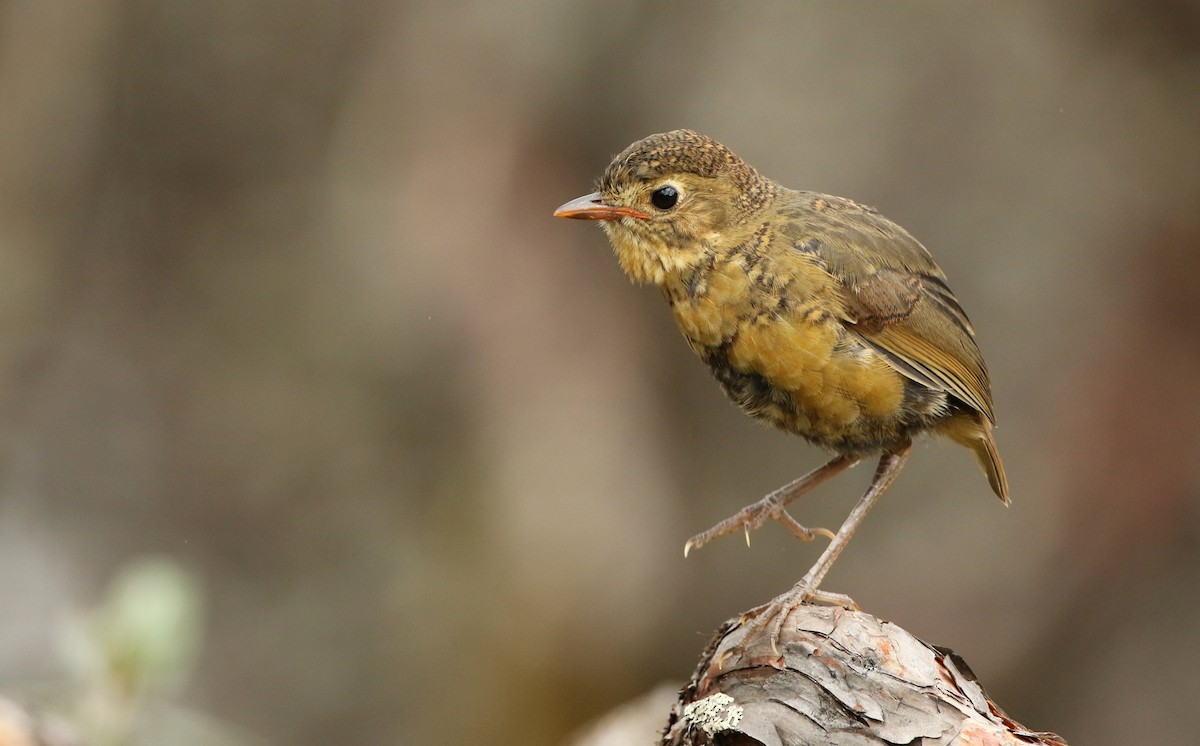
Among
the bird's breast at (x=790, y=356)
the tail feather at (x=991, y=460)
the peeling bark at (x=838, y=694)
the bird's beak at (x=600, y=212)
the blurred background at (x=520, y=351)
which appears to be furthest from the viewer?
the blurred background at (x=520, y=351)

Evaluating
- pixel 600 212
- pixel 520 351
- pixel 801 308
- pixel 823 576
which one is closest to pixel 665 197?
pixel 600 212

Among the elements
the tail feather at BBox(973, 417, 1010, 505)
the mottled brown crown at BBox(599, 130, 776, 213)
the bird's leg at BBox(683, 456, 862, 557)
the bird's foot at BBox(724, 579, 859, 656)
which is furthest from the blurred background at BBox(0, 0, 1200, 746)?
the bird's foot at BBox(724, 579, 859, 656)

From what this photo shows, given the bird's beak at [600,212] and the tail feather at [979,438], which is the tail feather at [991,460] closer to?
the tail feather at [979,438]

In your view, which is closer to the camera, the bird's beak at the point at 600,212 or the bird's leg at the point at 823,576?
the bird's leg at the point at 823,576

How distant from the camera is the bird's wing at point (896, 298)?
334 centimetres

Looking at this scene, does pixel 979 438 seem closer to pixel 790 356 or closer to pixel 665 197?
pixel 790 356

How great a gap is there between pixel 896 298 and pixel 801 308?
1.06 ft

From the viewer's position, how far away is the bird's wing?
3.34 m

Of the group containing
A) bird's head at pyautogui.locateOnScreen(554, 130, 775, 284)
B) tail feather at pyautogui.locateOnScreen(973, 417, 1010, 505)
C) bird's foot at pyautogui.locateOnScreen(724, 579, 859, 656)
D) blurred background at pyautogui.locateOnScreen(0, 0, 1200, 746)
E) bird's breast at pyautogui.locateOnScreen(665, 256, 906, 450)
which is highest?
blurred background at pyautogui.locateOnScreen(0, 0, 1200, 746)

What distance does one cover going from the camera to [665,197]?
3.46 m

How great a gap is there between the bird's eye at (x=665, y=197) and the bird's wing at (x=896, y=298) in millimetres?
321

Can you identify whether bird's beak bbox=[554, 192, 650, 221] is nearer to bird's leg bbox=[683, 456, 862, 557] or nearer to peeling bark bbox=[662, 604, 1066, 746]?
bird's leg bbox=[683, 456, 862, 557]

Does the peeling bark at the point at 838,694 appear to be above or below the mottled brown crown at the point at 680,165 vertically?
below

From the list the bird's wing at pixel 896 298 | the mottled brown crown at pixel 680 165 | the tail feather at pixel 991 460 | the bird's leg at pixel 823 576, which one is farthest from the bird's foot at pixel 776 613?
the mottled brown crown at pixel 680 165
